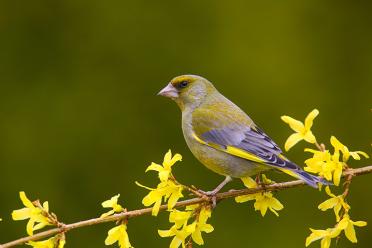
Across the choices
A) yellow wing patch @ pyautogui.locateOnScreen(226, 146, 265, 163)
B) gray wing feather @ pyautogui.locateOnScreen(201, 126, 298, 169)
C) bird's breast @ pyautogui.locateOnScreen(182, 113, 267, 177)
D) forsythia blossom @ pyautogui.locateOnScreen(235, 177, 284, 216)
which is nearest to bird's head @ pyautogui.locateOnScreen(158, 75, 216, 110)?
bird's breast @ pyautogui.locateOnScreen(182, 113, 267, 177)

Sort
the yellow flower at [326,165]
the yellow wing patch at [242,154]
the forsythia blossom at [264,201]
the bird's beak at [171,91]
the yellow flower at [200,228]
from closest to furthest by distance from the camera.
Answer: the yellow flower at [326,165] < the yellow flower at [200,228] < the forsythia blossom at [264,201] < the yellow wing patch at [242,154] < the bird's beak at [171,91]

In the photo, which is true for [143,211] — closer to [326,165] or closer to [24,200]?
[24,200]

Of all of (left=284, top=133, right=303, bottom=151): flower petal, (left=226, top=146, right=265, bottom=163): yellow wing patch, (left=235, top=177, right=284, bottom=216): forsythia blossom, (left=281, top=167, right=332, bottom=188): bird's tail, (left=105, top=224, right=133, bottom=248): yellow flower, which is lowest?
(left=235, top=177, right=284, bottom=216): forsythia blossom

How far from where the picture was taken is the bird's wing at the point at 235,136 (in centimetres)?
375

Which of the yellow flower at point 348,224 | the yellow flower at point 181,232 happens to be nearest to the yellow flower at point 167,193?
the yellow flower at point 181,232

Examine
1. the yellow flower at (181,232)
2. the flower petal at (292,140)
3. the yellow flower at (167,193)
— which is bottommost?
the yellow flower at (181,232)

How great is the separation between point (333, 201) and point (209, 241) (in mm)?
2681

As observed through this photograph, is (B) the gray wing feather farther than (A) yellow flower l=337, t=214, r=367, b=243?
Yes

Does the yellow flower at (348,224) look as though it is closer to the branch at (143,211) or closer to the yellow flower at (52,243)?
the branch at (143,211)

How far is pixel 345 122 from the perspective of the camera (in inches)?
237

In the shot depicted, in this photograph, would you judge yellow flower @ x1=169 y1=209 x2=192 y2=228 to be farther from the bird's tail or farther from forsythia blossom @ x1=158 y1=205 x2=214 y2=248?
the bird's tail

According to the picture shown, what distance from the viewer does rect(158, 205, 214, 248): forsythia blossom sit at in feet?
10.9

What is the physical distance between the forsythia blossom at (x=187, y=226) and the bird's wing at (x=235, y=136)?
430mm

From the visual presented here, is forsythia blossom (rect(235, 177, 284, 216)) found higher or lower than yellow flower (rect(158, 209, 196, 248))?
lower
